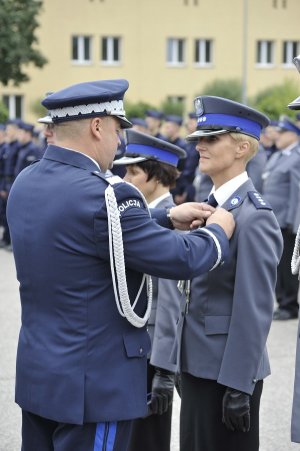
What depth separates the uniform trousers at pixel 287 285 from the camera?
8859 mm

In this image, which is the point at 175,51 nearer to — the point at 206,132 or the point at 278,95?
the point at 278,95

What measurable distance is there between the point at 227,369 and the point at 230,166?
0.76 metres

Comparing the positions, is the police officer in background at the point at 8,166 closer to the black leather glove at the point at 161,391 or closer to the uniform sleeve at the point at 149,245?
the black leather glove at the point at 161,391

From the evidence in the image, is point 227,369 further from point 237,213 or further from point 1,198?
point 1,198

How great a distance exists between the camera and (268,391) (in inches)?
240

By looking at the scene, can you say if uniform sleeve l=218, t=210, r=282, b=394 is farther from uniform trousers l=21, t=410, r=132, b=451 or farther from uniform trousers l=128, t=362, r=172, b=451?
uniform trousers l=128, t=362, r=172, b=451

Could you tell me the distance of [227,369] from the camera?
3.18 m

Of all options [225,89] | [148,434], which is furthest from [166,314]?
[225,89]

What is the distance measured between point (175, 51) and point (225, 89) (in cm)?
447

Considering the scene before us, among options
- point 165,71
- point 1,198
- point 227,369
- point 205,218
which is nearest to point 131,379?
point 227,369

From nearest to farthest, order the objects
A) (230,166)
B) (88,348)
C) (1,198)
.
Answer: (88,348)
(230,166)
(1,198)

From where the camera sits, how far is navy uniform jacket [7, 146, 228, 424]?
2.77 metres

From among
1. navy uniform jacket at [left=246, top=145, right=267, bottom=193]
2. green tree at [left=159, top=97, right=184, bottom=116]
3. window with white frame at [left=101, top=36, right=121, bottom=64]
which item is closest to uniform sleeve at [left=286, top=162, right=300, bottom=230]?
navy uniform jacket at [left=246, top=145, right=267, bottom=193]

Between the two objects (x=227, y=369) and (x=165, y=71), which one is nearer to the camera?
(x=227, y=369)
